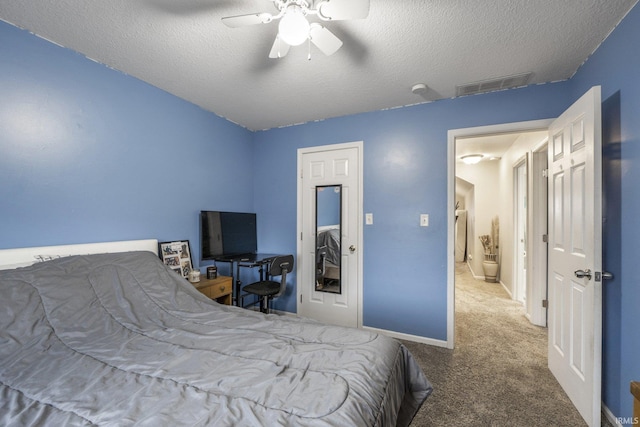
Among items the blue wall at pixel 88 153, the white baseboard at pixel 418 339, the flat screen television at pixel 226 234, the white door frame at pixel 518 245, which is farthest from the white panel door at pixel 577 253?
the blue wall at pixel 88 153

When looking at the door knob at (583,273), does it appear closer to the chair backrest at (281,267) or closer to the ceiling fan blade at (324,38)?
the ceiling fan blade at (324,38)

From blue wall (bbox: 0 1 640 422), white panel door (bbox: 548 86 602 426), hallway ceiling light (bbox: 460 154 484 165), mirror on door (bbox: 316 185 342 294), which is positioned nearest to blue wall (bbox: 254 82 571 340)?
blue wall (bbox: 0 1 640 422)

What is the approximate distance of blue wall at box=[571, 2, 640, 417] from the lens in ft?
4.91

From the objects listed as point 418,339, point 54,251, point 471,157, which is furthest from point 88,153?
point 471,157

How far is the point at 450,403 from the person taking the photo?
6.06 ft

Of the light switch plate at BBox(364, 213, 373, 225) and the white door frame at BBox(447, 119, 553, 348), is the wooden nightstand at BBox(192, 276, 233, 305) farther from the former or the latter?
the white door frame at BBox(447, 119, 553, 348)

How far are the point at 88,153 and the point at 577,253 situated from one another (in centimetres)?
363

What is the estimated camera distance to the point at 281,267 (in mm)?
2896

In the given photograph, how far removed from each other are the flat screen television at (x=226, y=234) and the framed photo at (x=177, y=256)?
18 cm

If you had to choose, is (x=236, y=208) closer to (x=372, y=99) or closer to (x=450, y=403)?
(x=372, y=99)

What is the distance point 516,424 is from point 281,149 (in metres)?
3.41

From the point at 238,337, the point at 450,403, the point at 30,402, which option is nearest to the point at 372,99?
the point at 238,337

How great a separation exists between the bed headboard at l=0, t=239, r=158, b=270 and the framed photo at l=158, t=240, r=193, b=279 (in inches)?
7.7

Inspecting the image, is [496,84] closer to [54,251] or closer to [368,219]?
[368,219]
